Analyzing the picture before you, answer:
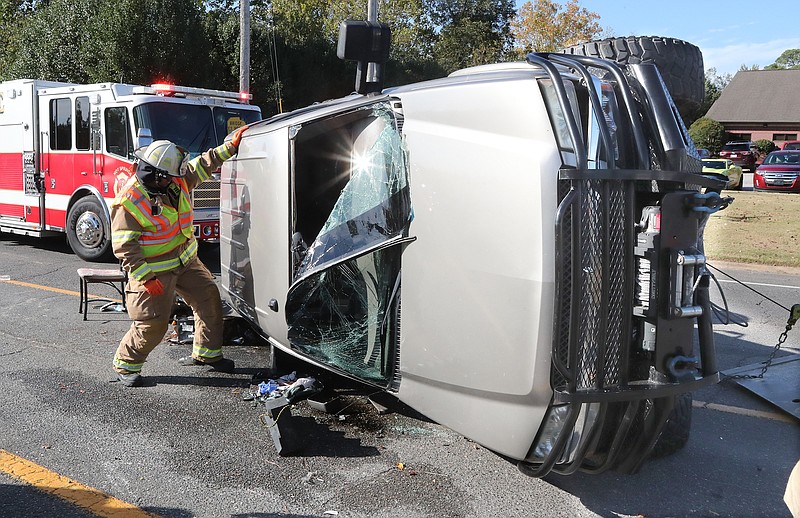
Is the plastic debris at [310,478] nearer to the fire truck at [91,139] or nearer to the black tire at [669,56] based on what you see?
the black tire at [669,56]

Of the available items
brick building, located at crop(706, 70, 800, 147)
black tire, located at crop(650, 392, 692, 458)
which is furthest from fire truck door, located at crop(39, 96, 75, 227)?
brick building, located at crop(706, 70, 800, 147)

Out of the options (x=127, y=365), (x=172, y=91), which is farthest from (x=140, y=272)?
(x=172, y=91)

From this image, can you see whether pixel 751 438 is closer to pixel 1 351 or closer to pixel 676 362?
pixel 676 362

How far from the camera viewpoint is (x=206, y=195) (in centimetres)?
955

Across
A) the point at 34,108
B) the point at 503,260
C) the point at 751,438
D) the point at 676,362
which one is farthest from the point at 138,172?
the point at 34,108

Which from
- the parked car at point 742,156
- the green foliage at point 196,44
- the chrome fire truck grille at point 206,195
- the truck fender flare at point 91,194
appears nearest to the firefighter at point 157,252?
the chrome fire truck grille at point 206,195

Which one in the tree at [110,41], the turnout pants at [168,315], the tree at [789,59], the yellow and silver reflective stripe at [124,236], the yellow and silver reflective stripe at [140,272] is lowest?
the turnout pants at [168,315]

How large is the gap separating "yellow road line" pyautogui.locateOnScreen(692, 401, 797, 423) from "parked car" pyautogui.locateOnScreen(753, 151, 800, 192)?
65.0 feet

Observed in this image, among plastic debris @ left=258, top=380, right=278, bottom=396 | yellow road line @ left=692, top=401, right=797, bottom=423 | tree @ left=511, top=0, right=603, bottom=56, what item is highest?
tree @ left=511, top=0, right=603, bottom=56

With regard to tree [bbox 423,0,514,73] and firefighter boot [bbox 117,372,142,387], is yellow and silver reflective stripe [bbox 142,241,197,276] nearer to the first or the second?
firefighter boot [bbox 117,372,142,387]

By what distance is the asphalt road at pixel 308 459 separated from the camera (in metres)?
3.18

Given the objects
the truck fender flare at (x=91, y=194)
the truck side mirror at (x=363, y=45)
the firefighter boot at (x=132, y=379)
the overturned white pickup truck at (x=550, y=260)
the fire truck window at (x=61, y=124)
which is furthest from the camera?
the fire truck window at (x=61, y=124)

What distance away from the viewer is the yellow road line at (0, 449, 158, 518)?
308 centimetres

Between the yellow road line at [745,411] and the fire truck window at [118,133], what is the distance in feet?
24.8
